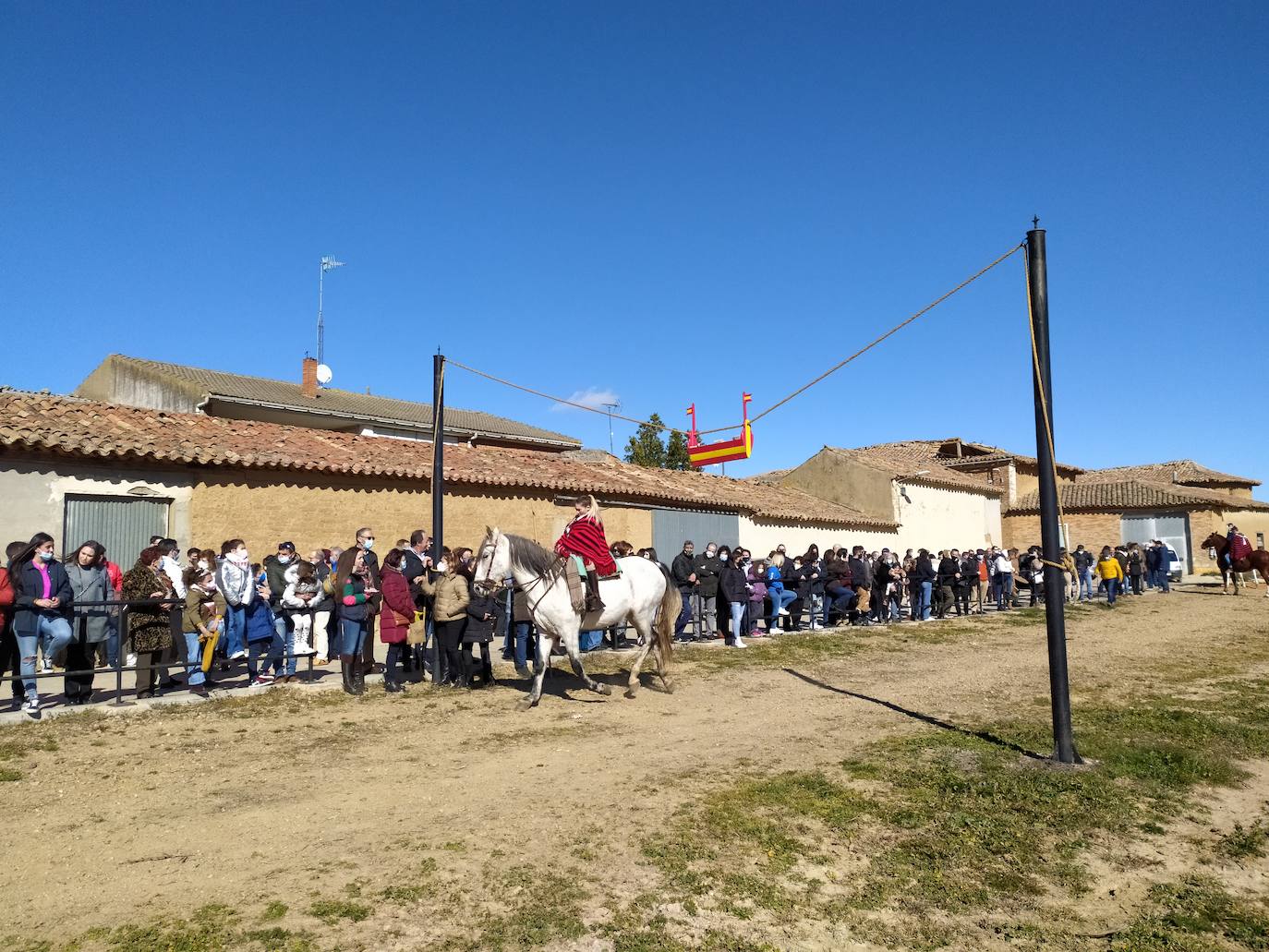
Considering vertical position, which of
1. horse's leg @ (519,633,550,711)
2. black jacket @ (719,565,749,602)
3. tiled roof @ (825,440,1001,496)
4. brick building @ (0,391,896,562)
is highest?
tiled roof @ (825,440,1001,496)

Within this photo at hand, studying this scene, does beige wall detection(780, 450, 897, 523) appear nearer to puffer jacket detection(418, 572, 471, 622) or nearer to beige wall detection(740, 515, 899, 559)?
beige wall detection(740, 515, 899, 559)

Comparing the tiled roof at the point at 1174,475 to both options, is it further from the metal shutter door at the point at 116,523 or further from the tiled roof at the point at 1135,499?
the metal shutter door at the point at 116,523

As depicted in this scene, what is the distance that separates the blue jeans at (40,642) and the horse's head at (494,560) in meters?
4.21

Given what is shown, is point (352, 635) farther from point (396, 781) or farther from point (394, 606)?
point (396, 781)

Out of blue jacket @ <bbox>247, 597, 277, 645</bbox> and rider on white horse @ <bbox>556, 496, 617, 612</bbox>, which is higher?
rider on white horse @ <bbox>556, 496, 617, 612</bbox>

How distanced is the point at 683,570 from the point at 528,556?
19.6ft

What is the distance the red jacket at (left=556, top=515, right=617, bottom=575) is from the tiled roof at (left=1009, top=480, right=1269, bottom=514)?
3216 cm

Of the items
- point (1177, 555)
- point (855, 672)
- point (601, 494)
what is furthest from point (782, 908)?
point (1177, 555)

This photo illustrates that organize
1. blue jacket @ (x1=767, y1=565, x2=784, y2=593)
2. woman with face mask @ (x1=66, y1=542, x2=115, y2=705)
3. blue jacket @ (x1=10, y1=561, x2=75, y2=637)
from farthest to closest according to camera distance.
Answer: blue jacket @ (x1=767, y1=565, x2=784, y2=593)
woman with face mask @ (x1=66, y1=542, x2=115, y2=705)
blue jacket @ (x1=10, y1=561, x2=75, y2=637)

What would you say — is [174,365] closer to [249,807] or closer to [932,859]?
[249,807]

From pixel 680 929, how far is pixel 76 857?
11.7ft

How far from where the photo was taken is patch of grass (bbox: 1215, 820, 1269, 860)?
479 centimetres

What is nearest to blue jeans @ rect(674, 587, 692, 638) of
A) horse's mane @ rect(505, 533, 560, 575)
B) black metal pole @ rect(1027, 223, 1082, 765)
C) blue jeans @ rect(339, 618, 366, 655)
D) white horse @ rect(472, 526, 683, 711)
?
white horse @ rect(472, 526, 683, 711)

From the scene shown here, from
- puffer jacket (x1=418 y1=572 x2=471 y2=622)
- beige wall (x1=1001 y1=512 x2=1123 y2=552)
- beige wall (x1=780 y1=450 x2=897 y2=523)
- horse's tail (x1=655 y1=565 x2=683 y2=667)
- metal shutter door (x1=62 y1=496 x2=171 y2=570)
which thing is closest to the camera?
puffer jacket (x1=418 y1=572 x2=471 y2=622)
